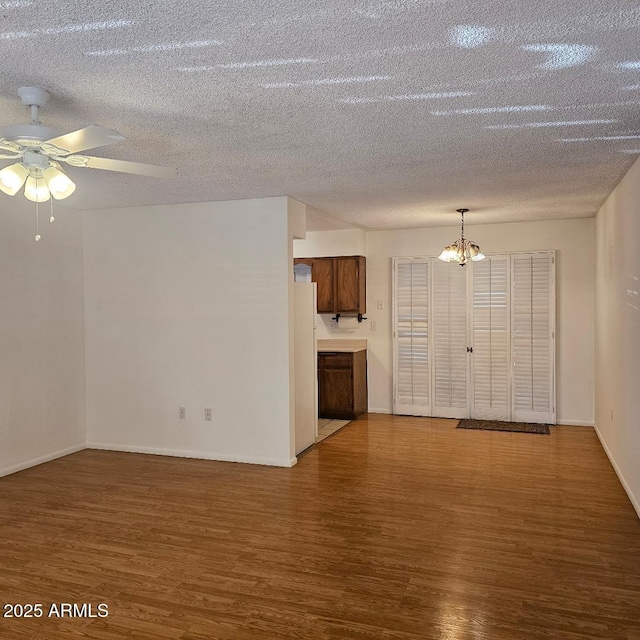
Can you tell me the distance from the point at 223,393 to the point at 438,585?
9.72ft

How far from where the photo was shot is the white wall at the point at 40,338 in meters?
5.10

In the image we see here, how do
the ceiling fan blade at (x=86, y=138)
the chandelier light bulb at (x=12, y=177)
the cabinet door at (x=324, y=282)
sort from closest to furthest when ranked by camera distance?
1. the ceiling fan blade at (x=86, y=138)
2. the chandelier light bulb at (x=12, y=177)
3. the cabinet door at (x=324, y=282)

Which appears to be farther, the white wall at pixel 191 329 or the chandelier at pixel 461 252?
the chandelier at pixel 461 252

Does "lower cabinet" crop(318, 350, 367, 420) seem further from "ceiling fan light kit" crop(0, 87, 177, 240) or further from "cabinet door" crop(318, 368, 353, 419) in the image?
"ceiling fan light kit" crop(0, 87, 177, 240)

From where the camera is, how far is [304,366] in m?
5.74

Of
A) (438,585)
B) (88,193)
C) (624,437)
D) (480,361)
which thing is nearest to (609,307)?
(624,437)

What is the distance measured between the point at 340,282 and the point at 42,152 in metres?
5.22

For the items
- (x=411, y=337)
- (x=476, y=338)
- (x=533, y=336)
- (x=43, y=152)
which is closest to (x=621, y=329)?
(x=533, y=336)

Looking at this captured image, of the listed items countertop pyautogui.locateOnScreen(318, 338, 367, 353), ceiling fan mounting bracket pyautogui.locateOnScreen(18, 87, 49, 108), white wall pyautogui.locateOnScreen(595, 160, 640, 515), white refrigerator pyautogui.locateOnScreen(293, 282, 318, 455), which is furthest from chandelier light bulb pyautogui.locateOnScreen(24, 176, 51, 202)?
countertop pyautogui.locateOnScreen(318, 338, 367, 353)

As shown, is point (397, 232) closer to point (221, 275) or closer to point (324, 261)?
point (324, 261)

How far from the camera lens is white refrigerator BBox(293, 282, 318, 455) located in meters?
5.54

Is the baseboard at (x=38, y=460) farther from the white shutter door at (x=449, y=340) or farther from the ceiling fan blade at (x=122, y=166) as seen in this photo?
the white shutter door at (x=449, y=340)

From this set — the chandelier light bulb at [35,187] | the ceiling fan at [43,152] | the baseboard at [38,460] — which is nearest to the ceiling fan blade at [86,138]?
the ceiling fan at [43,152]

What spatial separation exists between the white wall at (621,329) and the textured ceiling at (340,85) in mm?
404
